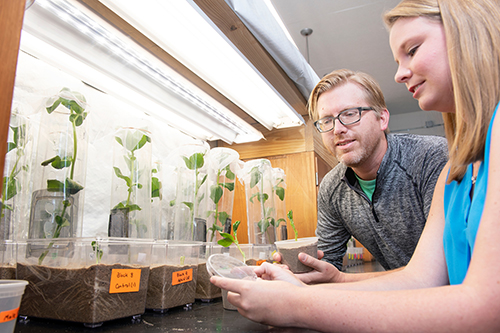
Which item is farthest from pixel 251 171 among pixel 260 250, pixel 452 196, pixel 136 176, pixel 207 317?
pixel 452 196

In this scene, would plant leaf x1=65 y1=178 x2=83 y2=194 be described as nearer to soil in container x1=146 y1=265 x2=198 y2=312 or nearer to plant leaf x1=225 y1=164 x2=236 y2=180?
soil in container x1=146 y1=265 x2=198 y2=312

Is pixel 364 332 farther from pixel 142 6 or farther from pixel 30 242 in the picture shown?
pixel 142 6

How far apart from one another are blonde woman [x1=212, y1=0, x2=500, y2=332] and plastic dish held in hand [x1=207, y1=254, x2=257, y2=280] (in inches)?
1.5

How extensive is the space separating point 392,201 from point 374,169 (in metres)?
0.15

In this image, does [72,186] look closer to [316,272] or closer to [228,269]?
[228,269]

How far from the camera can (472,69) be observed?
0.59 meters

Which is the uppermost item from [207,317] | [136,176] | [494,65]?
[494,65]

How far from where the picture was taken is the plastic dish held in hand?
730mm

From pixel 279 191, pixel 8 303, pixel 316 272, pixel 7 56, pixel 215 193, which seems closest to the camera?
pixel 7 56

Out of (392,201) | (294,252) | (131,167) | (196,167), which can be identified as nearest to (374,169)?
(392,201)

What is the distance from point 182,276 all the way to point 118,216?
26cm

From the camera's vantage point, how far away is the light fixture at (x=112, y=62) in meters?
0.90

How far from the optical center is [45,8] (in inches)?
33.6

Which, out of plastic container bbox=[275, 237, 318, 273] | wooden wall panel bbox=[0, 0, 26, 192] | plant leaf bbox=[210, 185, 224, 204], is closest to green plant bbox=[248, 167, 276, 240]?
plant leaf bbox=[210, 185, 224, 204]
